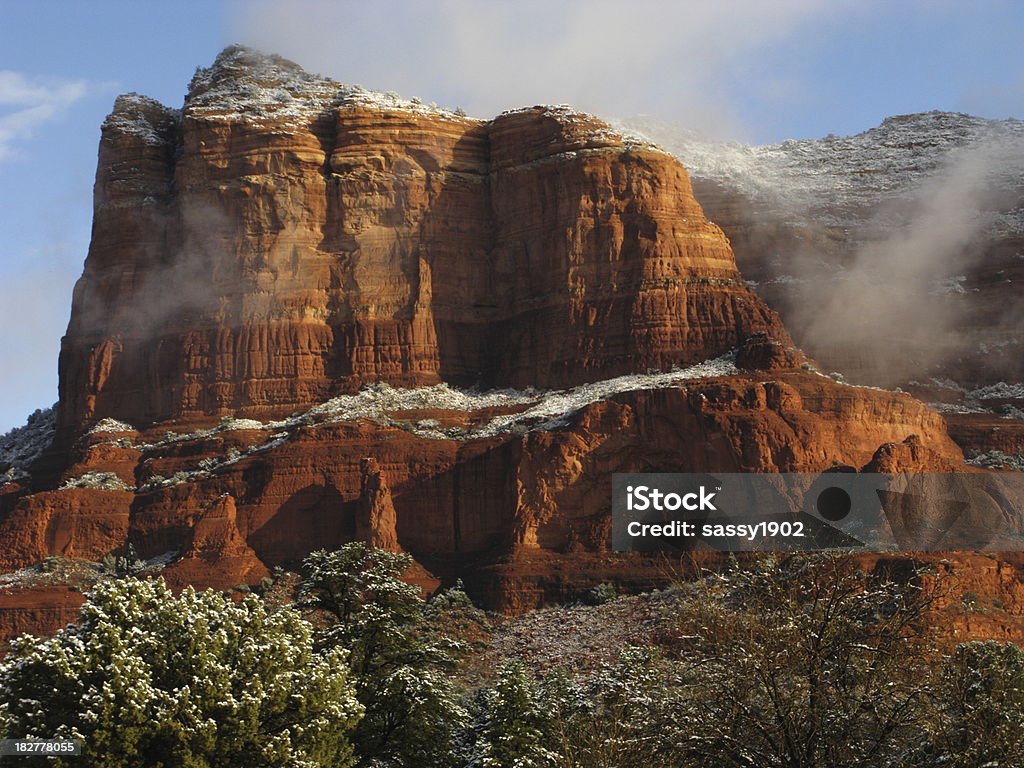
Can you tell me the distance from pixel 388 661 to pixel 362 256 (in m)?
67.4

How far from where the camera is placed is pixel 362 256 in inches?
4774

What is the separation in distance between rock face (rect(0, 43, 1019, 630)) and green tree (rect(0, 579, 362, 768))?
49.2 meters

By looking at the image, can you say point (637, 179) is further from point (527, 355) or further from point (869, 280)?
point (869, 280)

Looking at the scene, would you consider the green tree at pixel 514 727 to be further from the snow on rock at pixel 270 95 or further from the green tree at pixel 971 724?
the snow on rock at pixel 270 95

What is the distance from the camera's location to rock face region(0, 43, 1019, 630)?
99875 millimetres

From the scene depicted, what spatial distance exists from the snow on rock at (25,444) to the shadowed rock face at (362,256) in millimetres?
4470

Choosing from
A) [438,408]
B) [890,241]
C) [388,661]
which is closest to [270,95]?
[438,408]

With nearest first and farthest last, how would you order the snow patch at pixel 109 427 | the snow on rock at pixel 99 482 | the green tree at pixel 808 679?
the green tree at pixel 808 679 → the snow on rock at pixel 99 482 → the snow patch at pixel 109 427

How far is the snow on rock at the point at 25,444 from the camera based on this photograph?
123m

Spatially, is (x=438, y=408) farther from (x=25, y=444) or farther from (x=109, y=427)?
(x=25, y=444)

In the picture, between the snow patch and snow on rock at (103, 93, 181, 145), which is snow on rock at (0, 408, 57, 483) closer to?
the snow patch

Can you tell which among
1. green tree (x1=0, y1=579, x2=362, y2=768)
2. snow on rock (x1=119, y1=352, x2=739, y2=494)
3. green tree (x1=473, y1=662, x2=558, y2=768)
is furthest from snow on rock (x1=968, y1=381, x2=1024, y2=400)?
green tree (x1=0, y1=579, x2=362, y2=768)

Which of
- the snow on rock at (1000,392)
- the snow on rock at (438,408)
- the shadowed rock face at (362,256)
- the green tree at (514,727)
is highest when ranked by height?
the shadowed rock face at (362,256)

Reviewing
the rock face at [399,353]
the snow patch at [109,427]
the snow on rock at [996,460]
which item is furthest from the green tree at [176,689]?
the snow patch at [109,427]
